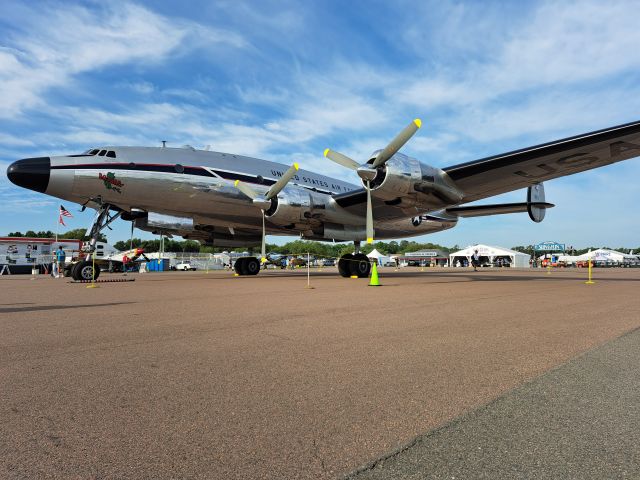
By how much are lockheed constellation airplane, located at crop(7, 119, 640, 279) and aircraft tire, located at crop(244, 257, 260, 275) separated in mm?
2205

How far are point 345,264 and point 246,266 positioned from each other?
20.9 ft

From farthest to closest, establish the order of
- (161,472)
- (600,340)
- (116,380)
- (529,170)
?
(529,170) → (600,340) → (116,380) → (161,472)

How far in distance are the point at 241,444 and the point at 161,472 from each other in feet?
1.37

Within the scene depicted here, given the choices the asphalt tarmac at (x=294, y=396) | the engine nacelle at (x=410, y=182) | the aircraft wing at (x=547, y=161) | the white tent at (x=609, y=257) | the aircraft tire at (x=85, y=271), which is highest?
the aircraft wing at (x=547, y=161)

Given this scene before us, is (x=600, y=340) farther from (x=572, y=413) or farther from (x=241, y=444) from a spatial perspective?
(x=241, y=444)

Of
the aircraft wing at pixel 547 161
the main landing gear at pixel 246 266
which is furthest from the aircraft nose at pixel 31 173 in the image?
the aircraft wing at pixel 547 161

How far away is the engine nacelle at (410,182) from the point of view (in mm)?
13539

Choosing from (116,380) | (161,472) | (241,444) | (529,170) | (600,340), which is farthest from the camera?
(529,170)

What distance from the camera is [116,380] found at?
3.17m

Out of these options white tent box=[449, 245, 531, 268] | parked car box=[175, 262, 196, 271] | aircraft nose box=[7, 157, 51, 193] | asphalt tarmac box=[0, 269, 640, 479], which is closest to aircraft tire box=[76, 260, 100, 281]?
aircraft nose box=[7, 157, 51, 193]

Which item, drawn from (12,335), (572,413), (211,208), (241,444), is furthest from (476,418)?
(211,208)

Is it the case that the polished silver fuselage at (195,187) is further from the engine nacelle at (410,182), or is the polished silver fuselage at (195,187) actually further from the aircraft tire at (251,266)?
the engine nacelle at (410,182)

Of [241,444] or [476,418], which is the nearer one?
[241,444]

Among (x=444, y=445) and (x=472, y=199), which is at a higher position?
(x=472, y=199)
